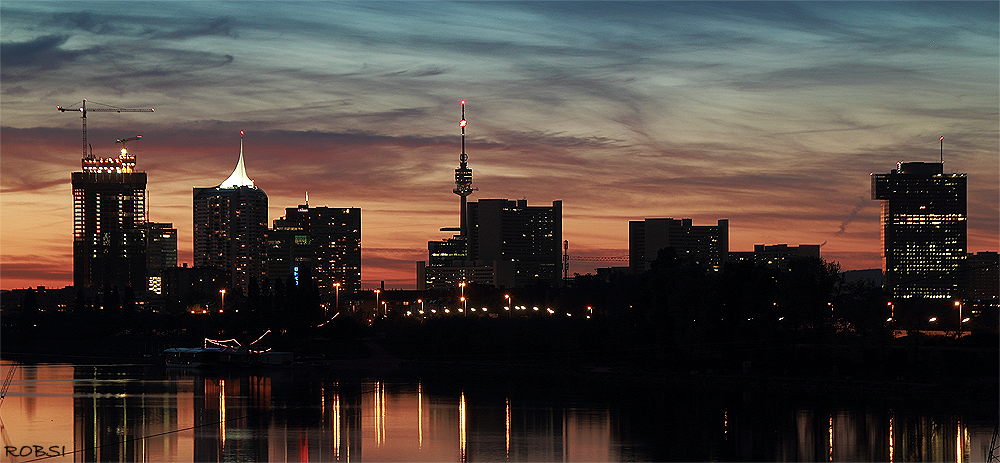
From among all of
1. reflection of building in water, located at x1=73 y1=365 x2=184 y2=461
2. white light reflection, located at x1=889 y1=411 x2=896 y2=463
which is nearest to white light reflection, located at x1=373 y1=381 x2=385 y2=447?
reflection of building in water, located at x1=73 y1=365 x2=184 y2=461

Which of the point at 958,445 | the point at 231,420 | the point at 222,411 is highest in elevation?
the point at 958,445

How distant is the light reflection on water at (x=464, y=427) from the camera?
152 ft

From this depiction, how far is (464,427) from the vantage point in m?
56.4

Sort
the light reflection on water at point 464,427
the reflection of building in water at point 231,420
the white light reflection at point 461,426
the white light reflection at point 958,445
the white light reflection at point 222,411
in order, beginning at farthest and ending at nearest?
the white light reflection at point 222,411 < the white light reflection at point 461,426 < the light reflection on water at point 464,427 < the reflection of building in water at point 231,420 < the white light reflection at point 958,445

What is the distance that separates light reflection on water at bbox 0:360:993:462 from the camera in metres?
46.3

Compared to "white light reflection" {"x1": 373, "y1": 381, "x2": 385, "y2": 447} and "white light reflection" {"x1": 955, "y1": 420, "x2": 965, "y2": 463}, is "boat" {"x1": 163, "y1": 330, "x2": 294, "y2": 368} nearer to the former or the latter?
"white light reflection" {"x1": 373, "y1": 381, "x2": 385, "y2": 447}

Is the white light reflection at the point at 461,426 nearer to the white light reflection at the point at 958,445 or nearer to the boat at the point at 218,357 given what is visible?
the white light reflection at the point at 958,445

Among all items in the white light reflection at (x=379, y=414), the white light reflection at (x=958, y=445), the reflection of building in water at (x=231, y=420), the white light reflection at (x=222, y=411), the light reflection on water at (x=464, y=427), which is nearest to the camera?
the white light reflection at (x=958, y=445)

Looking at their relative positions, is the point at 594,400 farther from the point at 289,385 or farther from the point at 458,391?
the point at 289,385

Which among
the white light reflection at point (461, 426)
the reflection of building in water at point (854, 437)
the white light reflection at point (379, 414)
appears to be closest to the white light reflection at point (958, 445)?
the reflection of building in water at point (854, 437)

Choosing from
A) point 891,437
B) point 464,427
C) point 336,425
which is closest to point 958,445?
point 891,437

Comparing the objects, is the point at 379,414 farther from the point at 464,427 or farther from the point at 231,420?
the point at 464,427

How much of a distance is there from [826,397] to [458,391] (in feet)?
89.3

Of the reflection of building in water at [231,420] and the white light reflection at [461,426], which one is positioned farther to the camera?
the white light reflection at [461,426]
